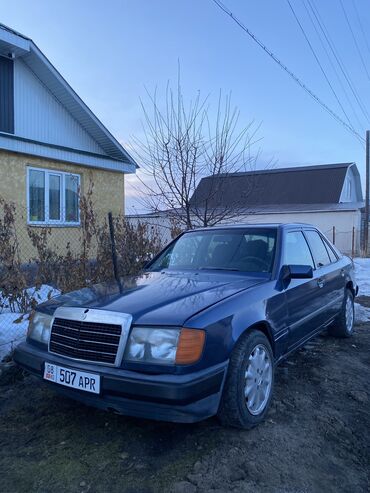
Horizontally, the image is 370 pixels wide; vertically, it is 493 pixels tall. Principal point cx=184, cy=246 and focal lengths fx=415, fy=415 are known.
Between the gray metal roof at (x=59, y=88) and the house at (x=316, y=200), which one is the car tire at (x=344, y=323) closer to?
the gray metal roof at (x=59, y=88)

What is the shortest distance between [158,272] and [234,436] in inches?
68.6

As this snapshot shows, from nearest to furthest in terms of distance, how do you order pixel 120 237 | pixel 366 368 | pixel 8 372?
pixel 8 372 → pixel 366 368 → pixel 120 237

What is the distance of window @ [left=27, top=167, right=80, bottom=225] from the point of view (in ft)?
A: 35.1

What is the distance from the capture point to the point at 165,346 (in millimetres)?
2572

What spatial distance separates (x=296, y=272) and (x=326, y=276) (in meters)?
1.22

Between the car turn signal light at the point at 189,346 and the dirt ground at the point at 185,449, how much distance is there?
661 millimetres

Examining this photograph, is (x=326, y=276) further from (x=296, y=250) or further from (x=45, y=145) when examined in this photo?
(x=45, y=145)

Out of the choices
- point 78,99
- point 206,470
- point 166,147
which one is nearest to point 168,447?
point 206,470

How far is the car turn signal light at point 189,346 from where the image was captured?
2523 millimetres

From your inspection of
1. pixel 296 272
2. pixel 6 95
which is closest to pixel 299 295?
pixel 296 272

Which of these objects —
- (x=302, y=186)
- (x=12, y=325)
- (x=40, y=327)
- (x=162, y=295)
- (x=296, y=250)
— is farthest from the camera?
(x=302, y=186)

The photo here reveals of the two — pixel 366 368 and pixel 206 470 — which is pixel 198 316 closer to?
pixel 206 470

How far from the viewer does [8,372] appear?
4043mm

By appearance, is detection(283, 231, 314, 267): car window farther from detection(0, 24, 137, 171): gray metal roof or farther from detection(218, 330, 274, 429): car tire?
detection(0, 24, 137, 171): gray metal roof
